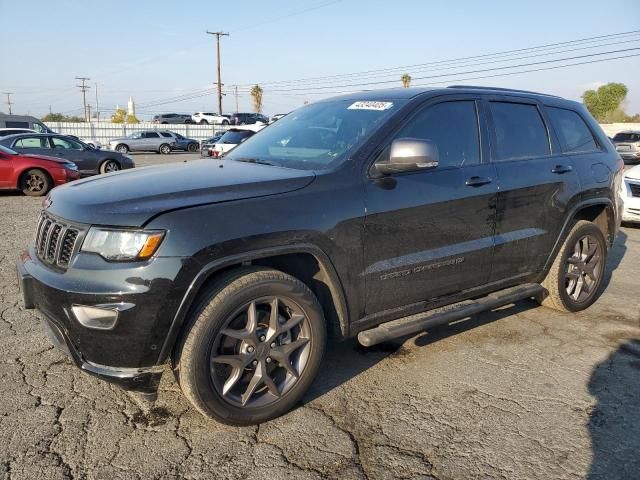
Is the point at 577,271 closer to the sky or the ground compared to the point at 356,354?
closer to the sky

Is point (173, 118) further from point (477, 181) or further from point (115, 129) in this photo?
point (477, 181)

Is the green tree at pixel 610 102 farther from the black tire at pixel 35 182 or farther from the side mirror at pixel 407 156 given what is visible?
the side mirror at pixel 407 156

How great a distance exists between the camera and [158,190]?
108 inches

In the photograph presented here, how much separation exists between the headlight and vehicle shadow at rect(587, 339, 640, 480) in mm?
2305

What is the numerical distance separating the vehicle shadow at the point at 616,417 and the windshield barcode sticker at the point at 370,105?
222 cm

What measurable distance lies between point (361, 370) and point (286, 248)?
122 centimetres

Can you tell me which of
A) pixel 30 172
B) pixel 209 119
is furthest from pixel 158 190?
pixel 209 119

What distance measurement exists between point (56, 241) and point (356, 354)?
2.10m

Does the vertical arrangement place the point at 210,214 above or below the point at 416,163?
below

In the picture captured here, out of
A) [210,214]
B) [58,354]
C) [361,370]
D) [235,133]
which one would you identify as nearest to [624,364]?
[361,370]

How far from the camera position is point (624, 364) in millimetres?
3750

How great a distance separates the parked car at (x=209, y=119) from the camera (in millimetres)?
51500

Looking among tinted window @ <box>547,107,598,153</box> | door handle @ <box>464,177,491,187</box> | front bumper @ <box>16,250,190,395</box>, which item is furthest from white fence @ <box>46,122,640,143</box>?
front bumper @ <box>16,250,190,395</box>

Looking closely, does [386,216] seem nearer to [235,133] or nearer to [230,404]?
[230,404]
